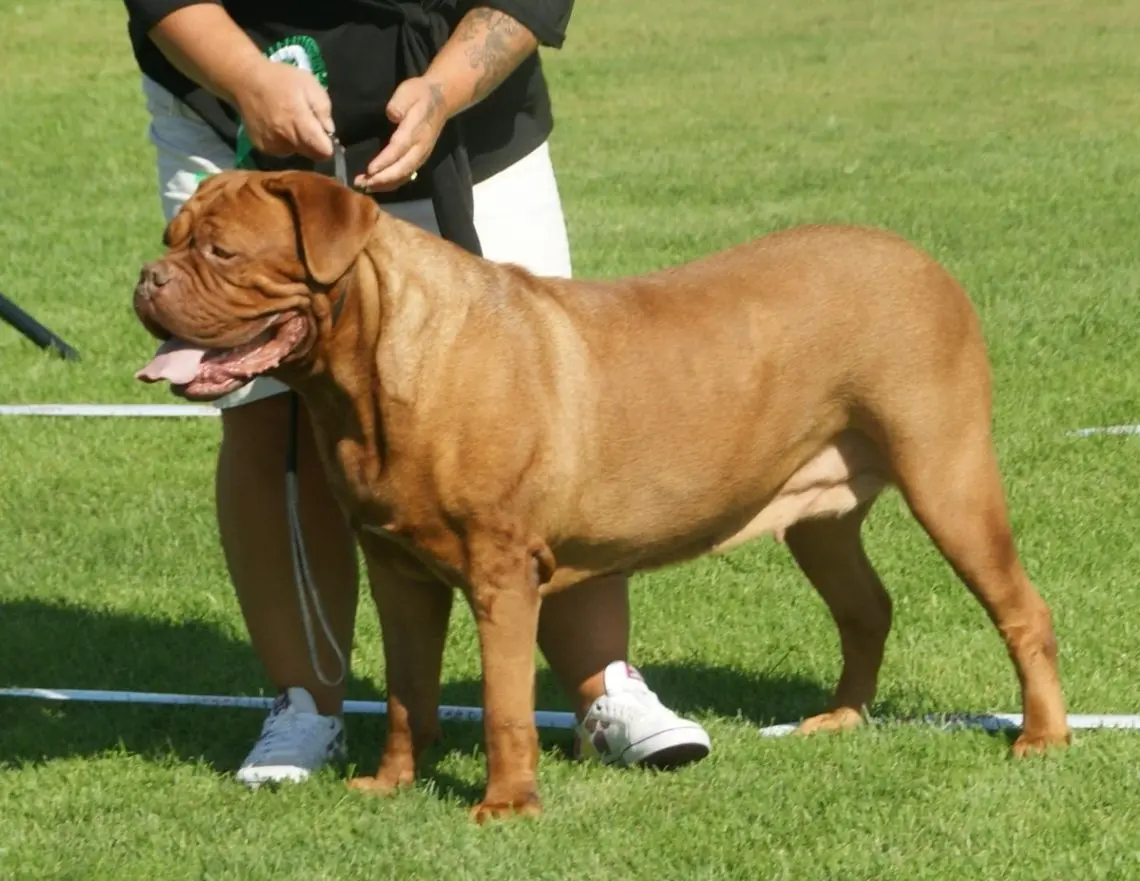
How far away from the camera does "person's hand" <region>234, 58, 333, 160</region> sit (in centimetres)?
419

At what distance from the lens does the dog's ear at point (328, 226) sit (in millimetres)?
3922

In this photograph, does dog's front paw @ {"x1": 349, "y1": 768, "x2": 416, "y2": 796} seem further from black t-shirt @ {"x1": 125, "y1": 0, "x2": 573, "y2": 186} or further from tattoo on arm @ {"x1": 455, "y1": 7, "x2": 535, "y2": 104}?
tattoo on arm @ {"x1": 455, "y1": 7, "x2": 535, "y2": 104}

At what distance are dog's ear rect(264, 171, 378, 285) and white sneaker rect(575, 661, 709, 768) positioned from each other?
1420 millimetres

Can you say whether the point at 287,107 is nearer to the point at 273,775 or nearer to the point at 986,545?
the point at 273,775

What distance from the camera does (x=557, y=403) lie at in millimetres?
4281

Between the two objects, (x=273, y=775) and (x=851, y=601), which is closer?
(x=273, y=775)

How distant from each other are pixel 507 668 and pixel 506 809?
0.32 m

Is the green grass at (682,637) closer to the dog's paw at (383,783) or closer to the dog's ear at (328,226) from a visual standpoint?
the dog's paw at (383,783)

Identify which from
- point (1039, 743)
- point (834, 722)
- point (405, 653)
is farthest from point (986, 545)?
point (405, 653)

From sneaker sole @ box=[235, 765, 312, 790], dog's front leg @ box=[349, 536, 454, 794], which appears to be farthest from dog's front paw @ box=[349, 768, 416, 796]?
sneaker sole @ box=[235, 765, 312, 790]

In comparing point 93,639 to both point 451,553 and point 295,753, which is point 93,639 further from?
point 451,553

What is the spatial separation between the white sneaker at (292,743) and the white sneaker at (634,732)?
64cm

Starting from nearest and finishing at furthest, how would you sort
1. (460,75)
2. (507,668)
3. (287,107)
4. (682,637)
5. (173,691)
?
(287,107) < (507,668) < (460,75) < (173,691) < (682,637)

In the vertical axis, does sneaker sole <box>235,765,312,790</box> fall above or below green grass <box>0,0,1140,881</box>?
above
